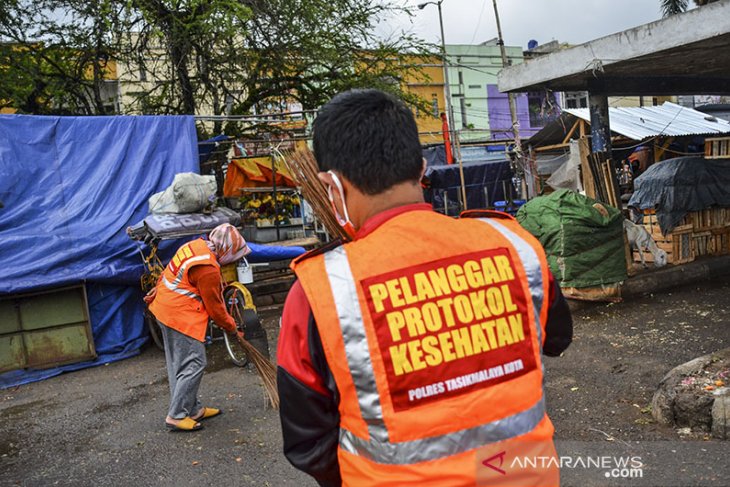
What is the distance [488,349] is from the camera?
57.4 inches

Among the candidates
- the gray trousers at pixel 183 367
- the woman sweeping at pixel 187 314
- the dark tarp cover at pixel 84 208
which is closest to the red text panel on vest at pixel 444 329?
the woman sweeping at pixel 187 314

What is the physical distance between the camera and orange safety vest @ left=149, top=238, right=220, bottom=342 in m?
4.91

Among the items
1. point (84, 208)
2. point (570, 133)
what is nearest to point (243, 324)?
point (84, 208)

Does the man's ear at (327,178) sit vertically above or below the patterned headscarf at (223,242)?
above

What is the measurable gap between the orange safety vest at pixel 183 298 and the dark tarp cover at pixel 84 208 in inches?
128

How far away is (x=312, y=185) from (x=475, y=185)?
16057 millimetres

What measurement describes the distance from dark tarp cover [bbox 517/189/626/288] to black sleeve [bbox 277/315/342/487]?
22.1ft

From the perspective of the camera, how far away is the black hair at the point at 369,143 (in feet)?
5.03

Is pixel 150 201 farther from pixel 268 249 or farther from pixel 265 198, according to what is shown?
pixel 265 198

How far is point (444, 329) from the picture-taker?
144 cm

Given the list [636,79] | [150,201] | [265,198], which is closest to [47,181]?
[150,201]

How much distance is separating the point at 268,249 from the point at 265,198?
11.2 ft

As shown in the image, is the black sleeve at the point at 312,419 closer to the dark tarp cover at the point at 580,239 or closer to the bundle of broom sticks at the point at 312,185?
the bundle of broom sticks at the point at 312,185

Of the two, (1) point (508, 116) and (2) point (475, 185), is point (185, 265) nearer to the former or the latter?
(2) point (475, 185)
